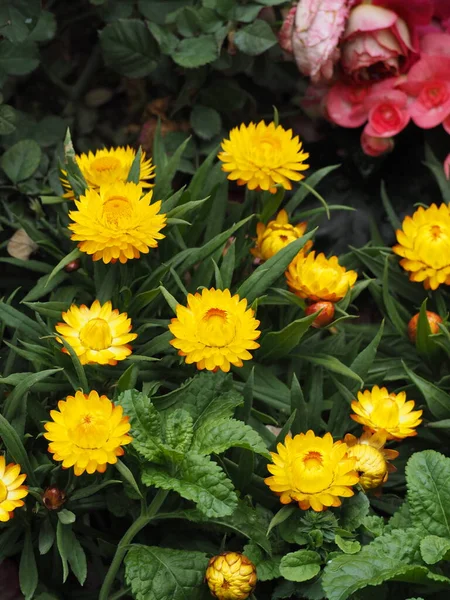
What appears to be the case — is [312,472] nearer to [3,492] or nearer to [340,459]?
[340,459]

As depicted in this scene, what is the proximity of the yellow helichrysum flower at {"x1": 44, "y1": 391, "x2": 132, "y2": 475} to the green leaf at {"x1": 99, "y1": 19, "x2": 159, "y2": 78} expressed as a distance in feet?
2.88

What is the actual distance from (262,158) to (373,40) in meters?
0.44

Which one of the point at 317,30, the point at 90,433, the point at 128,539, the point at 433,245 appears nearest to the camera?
the point at 90,433

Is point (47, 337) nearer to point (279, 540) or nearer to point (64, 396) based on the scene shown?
point (64, 396)

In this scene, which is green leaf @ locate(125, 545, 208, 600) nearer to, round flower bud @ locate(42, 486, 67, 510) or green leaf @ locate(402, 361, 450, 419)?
round flower bud @ locate(42, 486, 67, 510)

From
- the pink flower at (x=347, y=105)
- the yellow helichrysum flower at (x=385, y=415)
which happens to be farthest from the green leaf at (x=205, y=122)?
the yellow helichrysum flower at (x=385, y=415)

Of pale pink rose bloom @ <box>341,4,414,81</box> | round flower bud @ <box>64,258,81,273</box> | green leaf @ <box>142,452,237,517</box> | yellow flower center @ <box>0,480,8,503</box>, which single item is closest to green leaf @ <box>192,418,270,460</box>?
green leaf @ <box>142,452,237,517</box>

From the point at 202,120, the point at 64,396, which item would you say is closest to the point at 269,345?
the point at 64,396

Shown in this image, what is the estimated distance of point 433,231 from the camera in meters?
1.40

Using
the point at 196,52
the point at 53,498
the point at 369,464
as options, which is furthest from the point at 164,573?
the point at 196,52

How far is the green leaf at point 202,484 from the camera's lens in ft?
3.45

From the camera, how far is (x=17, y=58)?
1.70 metres

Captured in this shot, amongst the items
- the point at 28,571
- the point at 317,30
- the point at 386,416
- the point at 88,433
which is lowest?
the point at 28,571

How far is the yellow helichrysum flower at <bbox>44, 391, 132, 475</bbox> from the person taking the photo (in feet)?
3.38
